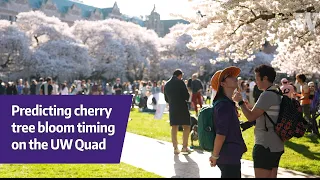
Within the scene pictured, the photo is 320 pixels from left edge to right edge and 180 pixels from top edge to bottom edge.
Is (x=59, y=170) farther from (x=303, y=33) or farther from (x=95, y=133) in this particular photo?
(x=303, y=33)

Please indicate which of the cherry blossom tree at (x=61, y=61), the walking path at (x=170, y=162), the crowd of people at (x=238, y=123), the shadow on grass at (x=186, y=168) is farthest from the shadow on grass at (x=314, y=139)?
the cherry blossom tree at (x=61, y=61)

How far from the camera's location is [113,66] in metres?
68.9

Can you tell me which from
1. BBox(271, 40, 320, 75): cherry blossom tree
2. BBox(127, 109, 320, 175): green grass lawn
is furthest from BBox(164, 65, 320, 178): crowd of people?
BBox(271, 40, 320, 75): cherry blossom tree

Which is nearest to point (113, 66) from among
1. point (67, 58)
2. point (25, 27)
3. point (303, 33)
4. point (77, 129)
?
point (67, 58)

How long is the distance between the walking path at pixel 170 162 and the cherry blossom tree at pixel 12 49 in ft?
164

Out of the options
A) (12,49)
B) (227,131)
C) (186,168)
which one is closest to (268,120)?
(227,131)

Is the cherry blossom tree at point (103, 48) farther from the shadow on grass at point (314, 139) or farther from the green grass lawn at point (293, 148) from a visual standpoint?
the shadow on grass at point (314, 139)

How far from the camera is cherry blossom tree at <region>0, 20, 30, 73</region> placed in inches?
2328

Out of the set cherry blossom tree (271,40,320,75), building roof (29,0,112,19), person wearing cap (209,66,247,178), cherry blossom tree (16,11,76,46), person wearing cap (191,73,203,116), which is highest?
building roof (29,0,112,19)

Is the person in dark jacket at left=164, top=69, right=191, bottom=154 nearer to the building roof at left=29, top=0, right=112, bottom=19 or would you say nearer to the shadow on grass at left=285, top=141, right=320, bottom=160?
the shadow on grass at left=285, top=141, right=320, bottom=160

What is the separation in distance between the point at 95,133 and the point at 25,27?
61.8 m

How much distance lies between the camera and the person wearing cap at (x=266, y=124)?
5305 millimetres

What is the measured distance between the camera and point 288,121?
532 centimetres

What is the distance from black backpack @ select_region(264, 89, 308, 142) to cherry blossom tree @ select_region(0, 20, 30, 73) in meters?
57.1
